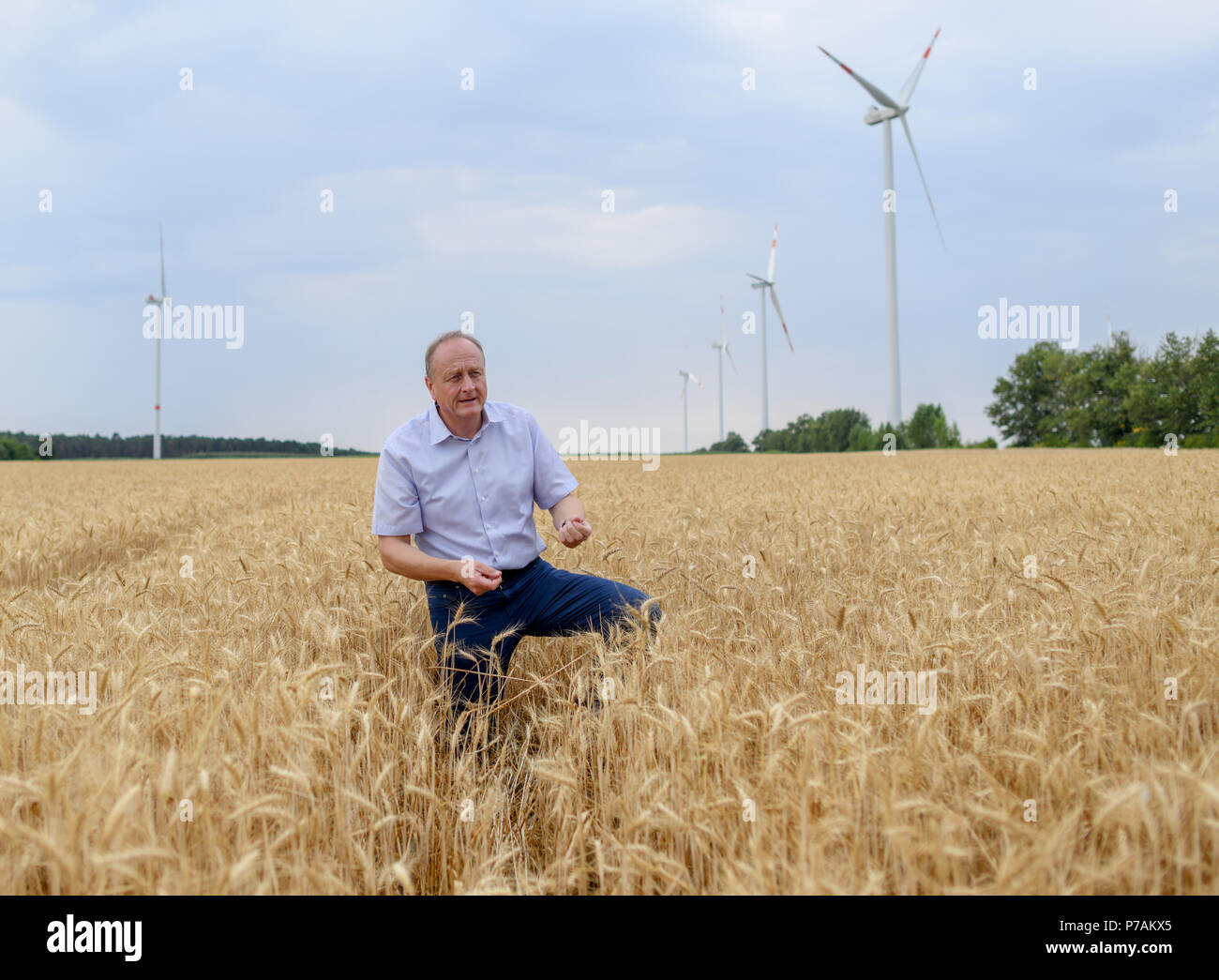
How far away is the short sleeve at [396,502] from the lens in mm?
4598

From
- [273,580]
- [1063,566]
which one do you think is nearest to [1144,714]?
[1063,566]

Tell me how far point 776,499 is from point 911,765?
31.5 ft

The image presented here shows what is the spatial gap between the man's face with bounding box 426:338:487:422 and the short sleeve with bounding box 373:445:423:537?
1.66 feet

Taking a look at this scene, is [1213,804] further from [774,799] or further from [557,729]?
[557,729]

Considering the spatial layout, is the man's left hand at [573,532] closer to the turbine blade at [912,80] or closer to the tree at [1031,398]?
the turbine blade at [912,80]

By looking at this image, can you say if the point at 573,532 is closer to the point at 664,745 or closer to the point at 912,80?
the point at 664,745

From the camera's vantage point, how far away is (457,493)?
4699 mm

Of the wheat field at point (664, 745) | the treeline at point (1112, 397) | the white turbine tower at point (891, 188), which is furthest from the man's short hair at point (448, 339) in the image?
the treeline at point (1112, 397)

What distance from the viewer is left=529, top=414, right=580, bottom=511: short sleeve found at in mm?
5020

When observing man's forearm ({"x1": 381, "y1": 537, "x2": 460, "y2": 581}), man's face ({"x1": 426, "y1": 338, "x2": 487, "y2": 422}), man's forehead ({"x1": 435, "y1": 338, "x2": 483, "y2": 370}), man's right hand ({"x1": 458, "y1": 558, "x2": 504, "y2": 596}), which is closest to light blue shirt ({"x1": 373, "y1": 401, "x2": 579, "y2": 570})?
man's forearm ({"x1": 381, "y1": 537, "x2": 460, "y2": 581})

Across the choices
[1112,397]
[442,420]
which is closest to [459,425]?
[442,420]

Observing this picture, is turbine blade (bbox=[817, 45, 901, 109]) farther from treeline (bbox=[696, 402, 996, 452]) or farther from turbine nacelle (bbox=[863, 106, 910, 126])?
treeline (bbox=[696, 402, 996, 452])

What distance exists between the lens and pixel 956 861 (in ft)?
6.76

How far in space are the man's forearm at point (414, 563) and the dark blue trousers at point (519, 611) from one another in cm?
25
